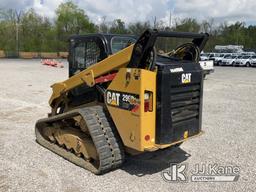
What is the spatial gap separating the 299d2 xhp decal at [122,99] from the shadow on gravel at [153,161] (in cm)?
112

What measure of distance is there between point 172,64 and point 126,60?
691 millimetres

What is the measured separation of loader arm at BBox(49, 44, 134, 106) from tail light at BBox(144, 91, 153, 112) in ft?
1.95

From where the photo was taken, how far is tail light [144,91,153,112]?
4590 mm

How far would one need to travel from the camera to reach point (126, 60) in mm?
4844

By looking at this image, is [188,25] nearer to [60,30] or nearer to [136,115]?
[60,30]

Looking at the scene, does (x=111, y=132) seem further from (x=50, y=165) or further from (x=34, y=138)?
(x=34, y=138)

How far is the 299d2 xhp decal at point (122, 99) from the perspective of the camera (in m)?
4.64

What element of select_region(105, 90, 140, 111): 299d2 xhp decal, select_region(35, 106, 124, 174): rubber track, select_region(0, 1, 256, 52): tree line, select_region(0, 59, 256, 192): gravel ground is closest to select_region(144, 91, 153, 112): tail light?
select_region(105, 90, 140, 111): 299d2 xhp decal

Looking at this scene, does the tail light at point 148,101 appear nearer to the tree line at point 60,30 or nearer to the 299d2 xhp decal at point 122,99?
the 299d2 xhp decal at point 122,99

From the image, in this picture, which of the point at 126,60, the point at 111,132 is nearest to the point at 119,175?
the point at 111,132

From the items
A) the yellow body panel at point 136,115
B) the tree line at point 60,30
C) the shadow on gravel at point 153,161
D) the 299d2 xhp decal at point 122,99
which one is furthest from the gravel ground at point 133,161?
the tree line at point 60,30

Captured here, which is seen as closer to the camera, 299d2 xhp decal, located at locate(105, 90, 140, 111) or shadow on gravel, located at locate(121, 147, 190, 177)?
299d2 xhp decal, located at locate(105, 90, 140, 111)

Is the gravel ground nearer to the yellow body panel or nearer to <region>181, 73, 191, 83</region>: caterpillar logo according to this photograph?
the yellow body panel

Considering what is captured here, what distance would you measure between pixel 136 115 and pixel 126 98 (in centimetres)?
31
